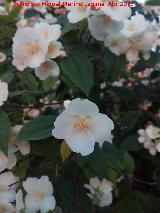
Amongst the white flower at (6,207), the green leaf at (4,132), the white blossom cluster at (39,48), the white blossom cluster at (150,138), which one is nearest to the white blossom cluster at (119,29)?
the white blossom cluster at (39,48)

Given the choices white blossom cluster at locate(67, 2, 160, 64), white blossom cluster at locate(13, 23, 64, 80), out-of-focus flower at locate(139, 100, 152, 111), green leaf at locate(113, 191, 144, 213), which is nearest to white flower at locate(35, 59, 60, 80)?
white blossom cluster at locate(13, 23, 64, 80)

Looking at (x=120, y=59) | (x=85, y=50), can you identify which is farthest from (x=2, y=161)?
(x=120, y=59)

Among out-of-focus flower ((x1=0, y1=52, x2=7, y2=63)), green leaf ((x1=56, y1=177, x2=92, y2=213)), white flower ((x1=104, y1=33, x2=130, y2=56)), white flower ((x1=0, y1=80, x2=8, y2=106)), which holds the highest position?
white flower ((x1=0, y1=80, x2=8, y2=106))

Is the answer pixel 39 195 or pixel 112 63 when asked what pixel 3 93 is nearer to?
pixel 39 195

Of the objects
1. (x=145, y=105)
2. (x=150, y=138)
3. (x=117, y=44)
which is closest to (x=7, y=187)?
(x=117, y=44)

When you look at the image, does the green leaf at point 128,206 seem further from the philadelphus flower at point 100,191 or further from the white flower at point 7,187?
the white flower at point 7,187

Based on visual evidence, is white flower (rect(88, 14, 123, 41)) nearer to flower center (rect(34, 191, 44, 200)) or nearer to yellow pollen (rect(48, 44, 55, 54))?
yellow pollen (rect(48, 44, 55, 54))
